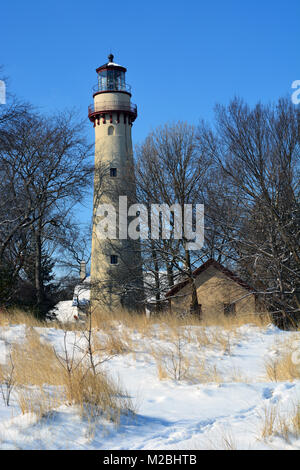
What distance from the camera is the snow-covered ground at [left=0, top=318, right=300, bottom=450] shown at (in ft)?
14.5

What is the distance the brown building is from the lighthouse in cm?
211

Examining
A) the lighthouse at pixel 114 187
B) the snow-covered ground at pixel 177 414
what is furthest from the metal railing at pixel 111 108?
the snow-covered ground at pixel 177 414

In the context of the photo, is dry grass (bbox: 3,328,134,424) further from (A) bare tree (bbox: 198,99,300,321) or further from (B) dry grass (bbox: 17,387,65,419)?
(A) bare tree (bbox: 198,99,300,321)

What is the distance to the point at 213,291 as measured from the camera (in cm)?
2503

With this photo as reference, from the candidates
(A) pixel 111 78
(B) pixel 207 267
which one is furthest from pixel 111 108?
(B) pixel 207 267

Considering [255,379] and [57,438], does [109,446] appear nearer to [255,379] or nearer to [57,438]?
[57,438]

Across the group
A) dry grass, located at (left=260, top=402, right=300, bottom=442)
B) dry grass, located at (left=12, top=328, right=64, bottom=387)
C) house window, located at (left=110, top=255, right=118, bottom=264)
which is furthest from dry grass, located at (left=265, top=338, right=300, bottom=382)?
house window, located at (left=110, top=255, right=118, bottom=264)

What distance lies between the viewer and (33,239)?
25938 millimetres

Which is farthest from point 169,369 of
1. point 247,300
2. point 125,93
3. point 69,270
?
point 125,93

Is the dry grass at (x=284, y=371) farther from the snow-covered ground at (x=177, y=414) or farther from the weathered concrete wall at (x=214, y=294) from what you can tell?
the weathered concrete wall at (x=214, y=294)

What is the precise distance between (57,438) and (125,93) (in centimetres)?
2959

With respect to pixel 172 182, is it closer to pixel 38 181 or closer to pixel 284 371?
pixel 38 181

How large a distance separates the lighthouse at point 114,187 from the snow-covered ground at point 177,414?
1560 cm

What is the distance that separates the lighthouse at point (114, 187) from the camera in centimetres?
2633
